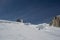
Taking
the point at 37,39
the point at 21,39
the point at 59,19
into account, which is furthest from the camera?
the point at 59,19

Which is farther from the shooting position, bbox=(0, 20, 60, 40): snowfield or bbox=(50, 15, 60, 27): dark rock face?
bbox=(50, 15, 60, 27): dark rock face

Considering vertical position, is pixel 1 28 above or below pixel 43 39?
above

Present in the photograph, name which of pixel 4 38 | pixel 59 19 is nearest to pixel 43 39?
pixel 4 38

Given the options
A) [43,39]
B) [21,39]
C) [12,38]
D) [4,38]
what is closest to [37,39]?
[43,39]

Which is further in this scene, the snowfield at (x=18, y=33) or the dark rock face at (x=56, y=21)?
the dark rock face at (x=56, y=21)

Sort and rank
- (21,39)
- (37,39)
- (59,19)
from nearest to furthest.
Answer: (21,39)
(37,39)
(59,19)

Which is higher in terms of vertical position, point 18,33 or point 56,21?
point 56,21

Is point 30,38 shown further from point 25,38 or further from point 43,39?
point 43,39

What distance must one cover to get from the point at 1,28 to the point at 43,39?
1.65 meters

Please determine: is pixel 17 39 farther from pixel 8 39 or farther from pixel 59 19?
pixel 59 19

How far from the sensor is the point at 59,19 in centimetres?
1991

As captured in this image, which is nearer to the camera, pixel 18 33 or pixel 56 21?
pixel 18 33

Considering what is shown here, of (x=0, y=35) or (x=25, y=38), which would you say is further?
(x=25, y=38)

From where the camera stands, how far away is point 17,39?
3857 mm
